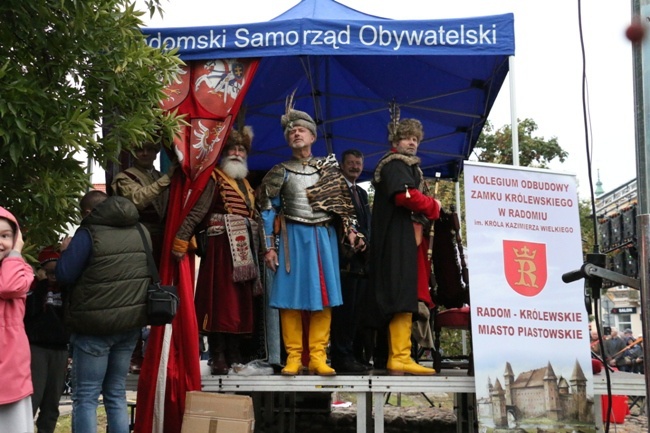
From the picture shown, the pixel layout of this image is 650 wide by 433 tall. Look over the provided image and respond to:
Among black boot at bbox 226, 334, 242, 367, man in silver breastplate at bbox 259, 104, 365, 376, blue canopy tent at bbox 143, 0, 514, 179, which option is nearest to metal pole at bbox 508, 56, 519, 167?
blue canopy tent at bbox 143, 0, 514, 179

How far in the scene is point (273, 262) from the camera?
5523mm

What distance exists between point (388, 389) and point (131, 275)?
6.10 ft

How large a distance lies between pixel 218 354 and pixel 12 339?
6.40 feet

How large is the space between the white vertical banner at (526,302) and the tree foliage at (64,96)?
2206mm

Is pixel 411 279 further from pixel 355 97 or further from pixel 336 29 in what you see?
pixel 355 97

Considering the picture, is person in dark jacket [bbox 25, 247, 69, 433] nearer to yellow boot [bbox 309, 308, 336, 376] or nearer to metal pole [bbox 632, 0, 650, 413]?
yellow boot [bbox 309, 308, 336, 376]

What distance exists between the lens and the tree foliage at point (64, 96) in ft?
13.9

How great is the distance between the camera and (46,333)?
5.51 m

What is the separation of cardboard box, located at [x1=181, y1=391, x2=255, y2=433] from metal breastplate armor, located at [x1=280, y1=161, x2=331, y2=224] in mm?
1286

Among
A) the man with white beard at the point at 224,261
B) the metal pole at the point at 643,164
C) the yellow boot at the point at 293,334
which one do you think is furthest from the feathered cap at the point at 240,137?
the metal pole at the point at 643,164

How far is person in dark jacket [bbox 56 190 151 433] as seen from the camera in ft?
14.8

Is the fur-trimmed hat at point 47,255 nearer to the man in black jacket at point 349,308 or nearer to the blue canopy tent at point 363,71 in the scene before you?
the blue canopy tent at point 363,71

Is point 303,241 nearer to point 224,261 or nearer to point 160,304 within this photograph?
point 224,261

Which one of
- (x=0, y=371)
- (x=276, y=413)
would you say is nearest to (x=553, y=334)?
(x=0, y=371)
